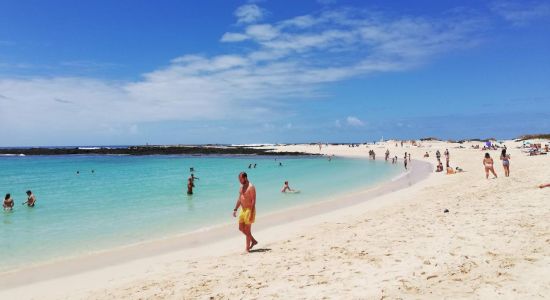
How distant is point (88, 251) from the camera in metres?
11.9

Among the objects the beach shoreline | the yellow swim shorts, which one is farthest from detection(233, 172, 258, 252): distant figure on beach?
the beach shoreline

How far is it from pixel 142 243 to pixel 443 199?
11889mm

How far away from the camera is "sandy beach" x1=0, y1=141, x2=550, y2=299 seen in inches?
258

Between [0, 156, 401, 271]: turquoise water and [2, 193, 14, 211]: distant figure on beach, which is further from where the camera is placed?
[2, 193, 14, 211]: distant figure on beach

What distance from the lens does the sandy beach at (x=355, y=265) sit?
656cm

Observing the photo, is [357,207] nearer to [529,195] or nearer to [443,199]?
[443,199]

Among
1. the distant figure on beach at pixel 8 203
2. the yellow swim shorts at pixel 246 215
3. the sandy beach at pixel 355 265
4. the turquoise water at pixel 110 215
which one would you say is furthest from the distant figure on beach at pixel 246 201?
the distant figure on beach at pixel 8 203

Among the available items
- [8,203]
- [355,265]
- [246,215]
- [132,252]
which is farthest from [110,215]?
[355,265]

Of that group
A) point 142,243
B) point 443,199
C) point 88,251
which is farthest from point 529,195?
point 88,251

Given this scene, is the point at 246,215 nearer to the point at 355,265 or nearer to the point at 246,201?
the point at 246,201

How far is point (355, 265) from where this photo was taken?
7.92 m

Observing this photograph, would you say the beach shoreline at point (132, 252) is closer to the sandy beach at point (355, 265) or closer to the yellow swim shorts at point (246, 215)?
the sandy beach at point (355, 265)

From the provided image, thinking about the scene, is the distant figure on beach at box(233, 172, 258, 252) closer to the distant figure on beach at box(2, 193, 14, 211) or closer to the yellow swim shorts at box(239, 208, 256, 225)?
the yellow swim shorts at box(239, 208, 256, 225)

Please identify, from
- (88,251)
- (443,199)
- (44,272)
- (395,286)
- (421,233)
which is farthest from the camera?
(443,199)
